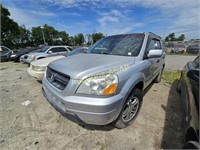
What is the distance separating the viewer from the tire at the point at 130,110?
8.20ft

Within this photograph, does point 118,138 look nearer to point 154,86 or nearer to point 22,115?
point 22,115

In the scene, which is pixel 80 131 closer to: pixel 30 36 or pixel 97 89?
pixel 97 89

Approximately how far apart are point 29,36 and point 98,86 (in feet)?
169

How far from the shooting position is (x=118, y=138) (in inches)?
96.0

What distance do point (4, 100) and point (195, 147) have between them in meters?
4.49

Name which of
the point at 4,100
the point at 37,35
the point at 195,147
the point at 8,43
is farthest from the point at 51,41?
the point at 195,147

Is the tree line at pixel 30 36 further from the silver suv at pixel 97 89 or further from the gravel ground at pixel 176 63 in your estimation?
the silver suv at pixel 97 89

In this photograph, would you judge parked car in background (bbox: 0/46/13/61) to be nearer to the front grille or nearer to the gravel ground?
the front grille

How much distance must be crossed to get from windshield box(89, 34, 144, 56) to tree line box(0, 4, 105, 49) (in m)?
34.1

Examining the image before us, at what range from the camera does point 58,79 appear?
242 cm

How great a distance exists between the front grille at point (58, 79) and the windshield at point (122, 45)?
1.26 m

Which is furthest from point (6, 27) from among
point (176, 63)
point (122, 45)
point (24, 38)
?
point (122, 45)

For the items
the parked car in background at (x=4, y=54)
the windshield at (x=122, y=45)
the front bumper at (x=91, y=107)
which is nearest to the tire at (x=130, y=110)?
the front bumper at (x=91, y=107)

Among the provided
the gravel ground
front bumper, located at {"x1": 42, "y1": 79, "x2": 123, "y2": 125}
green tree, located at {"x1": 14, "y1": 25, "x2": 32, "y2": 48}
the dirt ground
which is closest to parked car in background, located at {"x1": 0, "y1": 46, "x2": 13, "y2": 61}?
the dirt ground
